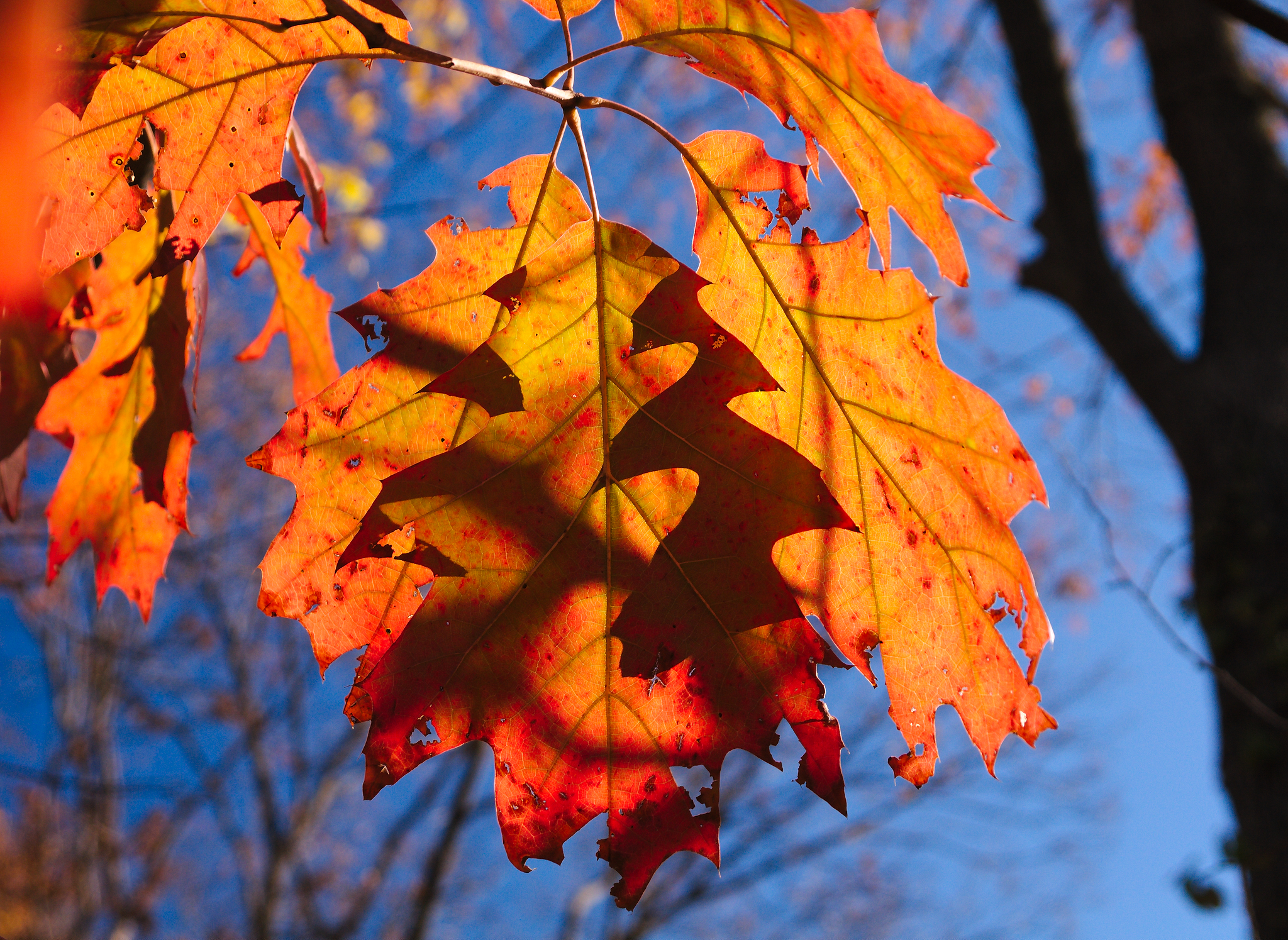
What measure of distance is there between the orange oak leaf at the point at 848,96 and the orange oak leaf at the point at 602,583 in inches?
7.9

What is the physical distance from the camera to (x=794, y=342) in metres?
0.81

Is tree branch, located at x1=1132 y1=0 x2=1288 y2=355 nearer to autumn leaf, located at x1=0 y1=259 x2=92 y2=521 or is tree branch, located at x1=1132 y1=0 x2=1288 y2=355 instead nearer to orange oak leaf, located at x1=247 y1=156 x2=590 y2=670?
orange oak leaf, located at x1=247 y1=156 x2=590 y2=670

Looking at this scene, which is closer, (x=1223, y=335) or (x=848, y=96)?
(x=848, y=96)

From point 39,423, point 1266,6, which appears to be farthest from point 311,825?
point 1266,6

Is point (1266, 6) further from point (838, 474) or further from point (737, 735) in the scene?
point (737, 735)

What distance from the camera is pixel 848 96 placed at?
0.81 meters

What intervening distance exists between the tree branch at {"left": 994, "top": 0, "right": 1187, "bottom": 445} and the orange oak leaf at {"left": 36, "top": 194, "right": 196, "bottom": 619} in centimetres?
298

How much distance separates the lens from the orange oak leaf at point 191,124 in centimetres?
71

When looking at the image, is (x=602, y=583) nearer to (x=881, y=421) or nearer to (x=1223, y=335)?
(x=881, y=421)

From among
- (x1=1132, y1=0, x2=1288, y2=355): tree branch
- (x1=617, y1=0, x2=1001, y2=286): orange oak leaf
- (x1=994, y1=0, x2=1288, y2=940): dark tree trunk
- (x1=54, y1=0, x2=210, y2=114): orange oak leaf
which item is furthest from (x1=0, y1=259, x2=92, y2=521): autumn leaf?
(x1=1132, y1=0, x2=1288, y2=355): tree branch

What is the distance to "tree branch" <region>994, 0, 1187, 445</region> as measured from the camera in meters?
2.99

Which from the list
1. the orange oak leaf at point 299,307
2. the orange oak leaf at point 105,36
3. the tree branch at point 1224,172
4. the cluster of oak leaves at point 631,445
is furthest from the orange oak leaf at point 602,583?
the tree branch at point 1224,172

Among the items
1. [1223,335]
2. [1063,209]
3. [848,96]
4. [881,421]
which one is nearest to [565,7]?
[848,96]

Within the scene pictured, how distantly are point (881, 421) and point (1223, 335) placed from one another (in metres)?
2.44
